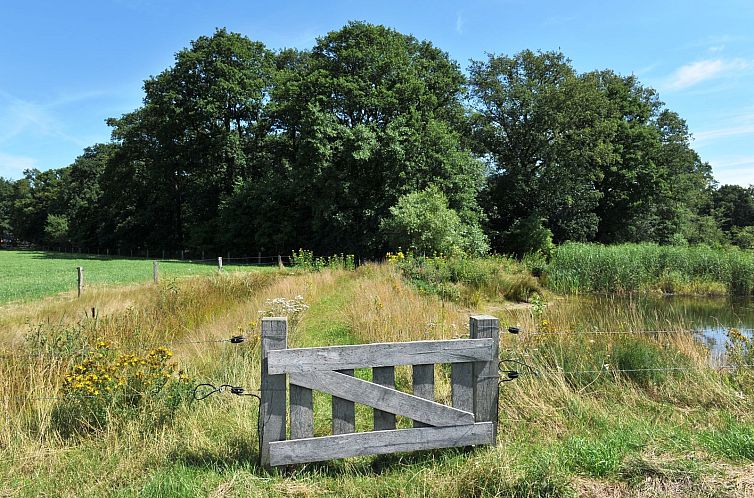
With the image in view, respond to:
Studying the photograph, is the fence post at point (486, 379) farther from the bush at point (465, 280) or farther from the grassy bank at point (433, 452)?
the bush at point (465, 280)

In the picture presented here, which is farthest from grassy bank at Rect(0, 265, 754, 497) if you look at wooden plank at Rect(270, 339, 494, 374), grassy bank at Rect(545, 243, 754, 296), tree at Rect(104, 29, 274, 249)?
tree at Rect(104, 29, 274, 249)

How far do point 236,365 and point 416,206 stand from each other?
55.7 ft

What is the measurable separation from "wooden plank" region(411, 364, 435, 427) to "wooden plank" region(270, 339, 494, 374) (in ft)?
0.31

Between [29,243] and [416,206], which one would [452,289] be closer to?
[416,206]

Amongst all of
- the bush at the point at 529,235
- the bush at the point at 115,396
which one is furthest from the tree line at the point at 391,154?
the bush at the point at 115,396

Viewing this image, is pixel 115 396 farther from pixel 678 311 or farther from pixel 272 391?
pixel 678 311

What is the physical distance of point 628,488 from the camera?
2930mm

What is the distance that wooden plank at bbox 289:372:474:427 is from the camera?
3027 mm

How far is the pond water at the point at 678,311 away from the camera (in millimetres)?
8211

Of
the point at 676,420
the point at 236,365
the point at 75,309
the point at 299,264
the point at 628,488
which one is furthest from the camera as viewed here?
the point at 299,264

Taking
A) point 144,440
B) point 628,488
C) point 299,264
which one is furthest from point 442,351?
point 299,264

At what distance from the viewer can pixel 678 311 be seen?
13.7m

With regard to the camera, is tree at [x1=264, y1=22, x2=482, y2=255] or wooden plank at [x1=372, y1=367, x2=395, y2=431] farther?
tree at [x1=264, y1=22, x2=482, y2=255]

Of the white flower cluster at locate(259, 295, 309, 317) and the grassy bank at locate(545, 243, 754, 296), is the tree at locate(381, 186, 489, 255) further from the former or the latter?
the white flower cluster at locate(259, 295, 309, 317)
